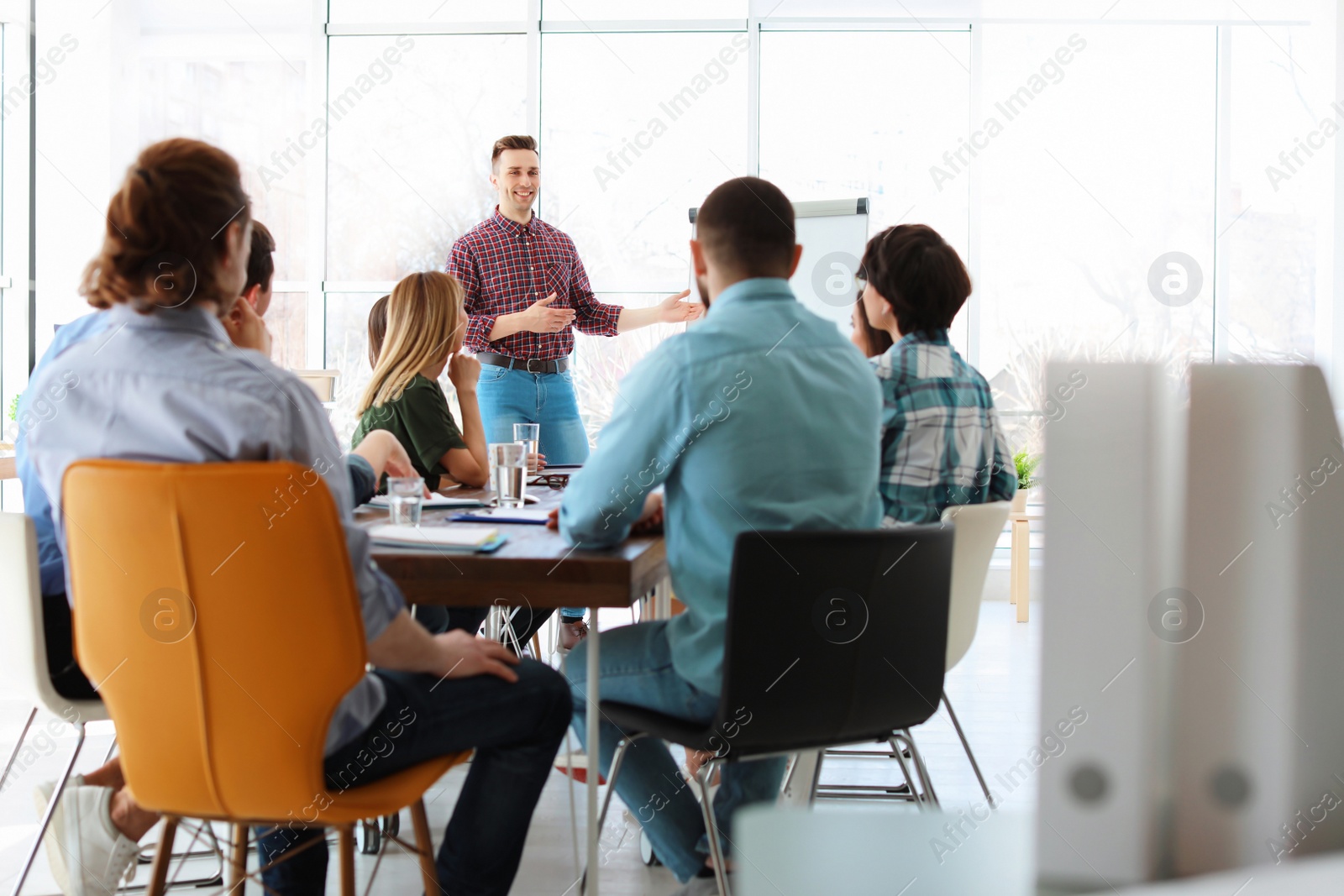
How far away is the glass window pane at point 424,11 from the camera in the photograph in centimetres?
529

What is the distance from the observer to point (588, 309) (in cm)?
434

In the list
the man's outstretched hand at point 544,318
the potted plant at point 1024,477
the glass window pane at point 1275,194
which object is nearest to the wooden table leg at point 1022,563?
the potted plant at point 1024,477

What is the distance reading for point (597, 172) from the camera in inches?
211

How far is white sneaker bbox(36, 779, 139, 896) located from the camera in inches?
64.9

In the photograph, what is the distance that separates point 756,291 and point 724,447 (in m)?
0.29

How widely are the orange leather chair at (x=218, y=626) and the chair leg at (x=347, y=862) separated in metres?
0.11

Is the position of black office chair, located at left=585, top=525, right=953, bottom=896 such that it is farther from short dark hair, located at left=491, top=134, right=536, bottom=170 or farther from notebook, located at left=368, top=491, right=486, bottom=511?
short dark hair, located at left=491, top=134, right=536, bottom=170

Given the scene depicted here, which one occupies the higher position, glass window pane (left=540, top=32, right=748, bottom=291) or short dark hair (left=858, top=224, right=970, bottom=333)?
glass window pane (left=540, top=32, right=748, bottom=291)

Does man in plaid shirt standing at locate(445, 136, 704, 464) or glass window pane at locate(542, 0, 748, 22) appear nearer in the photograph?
man in plaid shirt standing at locate(445, 136, 704, 464)

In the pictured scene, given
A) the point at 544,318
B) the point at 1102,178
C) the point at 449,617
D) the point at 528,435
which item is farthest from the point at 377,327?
the point at 1102,178


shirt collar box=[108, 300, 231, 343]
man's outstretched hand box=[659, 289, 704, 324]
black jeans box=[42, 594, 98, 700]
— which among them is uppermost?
man's outstretched hand box=[659, 289, 704, 324]

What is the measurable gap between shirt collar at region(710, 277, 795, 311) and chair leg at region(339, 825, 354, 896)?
0.99 meters

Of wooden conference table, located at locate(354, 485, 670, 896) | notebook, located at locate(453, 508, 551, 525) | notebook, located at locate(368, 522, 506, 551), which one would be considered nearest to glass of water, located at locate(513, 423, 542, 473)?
notebook, located at locate(453, 508, 551, 525)

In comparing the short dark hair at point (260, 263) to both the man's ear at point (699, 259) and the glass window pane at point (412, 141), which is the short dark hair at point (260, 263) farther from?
the glass window pane at point (412, 141)
